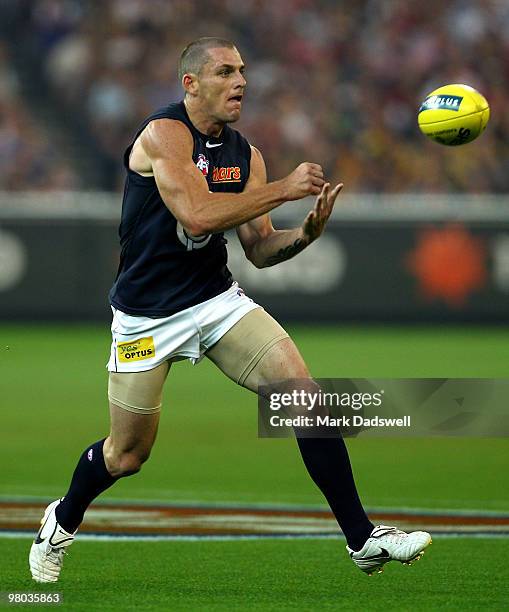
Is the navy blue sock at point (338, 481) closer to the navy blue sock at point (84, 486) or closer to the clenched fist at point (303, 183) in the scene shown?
the navy blue sock at point (84, 486)

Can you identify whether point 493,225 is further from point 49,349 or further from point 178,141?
point 178,141

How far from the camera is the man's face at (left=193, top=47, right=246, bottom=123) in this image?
616 centimetres

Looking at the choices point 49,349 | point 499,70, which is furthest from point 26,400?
point 499,70

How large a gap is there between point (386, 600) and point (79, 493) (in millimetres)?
1488

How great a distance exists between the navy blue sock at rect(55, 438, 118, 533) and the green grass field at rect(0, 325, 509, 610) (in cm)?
26

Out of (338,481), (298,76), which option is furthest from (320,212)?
(298,76)

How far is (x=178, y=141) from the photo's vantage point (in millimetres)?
5980

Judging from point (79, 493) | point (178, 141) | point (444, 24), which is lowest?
point (79, 493)

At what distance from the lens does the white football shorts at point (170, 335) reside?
6.04 metres

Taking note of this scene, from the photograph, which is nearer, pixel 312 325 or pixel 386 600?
pixel 386 600

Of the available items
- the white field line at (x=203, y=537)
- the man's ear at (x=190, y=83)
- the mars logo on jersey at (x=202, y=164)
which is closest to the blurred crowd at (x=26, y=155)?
the white field line at (x=203, y=537)
